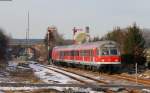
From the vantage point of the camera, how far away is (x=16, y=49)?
522 ft

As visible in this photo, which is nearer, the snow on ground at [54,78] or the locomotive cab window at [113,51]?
the snow on ground at [54,78]

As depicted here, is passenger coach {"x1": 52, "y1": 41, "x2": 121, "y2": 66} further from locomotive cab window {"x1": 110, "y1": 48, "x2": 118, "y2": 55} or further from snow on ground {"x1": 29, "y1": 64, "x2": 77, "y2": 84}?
snow on ground {"x1": 29, "y1": 64, "x2": 77, "y2": 84}

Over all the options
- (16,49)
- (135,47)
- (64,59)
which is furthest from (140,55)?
(16,49)

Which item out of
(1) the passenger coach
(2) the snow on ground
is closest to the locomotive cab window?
(1) the passenger coach

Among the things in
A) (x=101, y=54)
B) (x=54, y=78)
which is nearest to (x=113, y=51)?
(x=101, y=54)

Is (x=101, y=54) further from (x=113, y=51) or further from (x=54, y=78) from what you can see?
(x=54, y=78)

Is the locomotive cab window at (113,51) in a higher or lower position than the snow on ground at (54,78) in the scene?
higher

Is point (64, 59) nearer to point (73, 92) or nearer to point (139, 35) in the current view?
point (139, 35)

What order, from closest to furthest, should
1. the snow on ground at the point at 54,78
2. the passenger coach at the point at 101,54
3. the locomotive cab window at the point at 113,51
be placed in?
1. the snow on ground at the point at 54,78
2. the passenger coach at the point at 101,54
3. the locomotive cab window at the point at 113,51

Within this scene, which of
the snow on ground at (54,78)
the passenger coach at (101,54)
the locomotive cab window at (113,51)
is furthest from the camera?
the locomotive cab window at (113,51)

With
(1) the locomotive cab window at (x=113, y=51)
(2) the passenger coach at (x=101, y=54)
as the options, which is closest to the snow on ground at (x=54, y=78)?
(2) the passenger coach at (x=101, y=54)

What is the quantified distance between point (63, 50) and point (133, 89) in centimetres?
4407

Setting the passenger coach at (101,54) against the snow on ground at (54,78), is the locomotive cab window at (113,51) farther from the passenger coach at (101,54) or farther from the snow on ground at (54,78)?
the snow on ground at (54,78)

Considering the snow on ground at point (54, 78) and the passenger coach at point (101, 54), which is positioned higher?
the passenger coach at point (101, 54)
